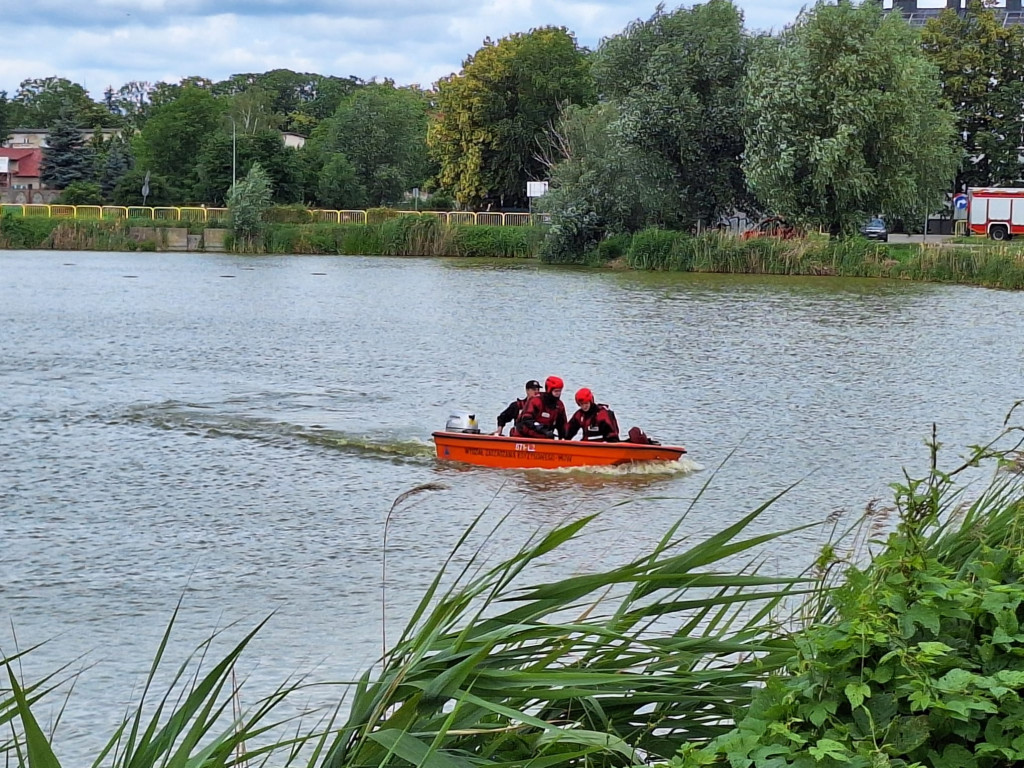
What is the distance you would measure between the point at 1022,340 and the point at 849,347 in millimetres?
3894

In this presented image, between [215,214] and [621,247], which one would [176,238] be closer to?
[215,214]

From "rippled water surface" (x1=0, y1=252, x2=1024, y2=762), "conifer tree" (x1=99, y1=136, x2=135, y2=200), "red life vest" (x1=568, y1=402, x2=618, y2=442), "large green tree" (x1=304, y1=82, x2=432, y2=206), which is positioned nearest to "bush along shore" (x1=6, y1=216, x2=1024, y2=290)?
"rippled water surface" (x1=0, y1=252, x2=1024, y2=762)

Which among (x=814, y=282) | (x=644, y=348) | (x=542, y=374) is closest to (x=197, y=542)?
(x=542, y=374)

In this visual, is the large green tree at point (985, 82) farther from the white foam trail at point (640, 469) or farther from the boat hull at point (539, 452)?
the boat hull at point (539, 452)

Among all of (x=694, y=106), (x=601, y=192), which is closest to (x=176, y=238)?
(x=601, y=192)

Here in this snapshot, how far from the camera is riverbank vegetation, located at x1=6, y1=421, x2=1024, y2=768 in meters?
3.32

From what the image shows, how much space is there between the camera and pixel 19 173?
4555 inches

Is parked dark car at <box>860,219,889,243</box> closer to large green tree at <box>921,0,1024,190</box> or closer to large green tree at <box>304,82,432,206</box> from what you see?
large green tree at <box>921,0,1024,190</box>

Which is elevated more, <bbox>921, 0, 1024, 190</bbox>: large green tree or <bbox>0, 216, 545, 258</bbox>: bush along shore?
<bbox>921, 0, 1024, 190</bbox>: large green tree

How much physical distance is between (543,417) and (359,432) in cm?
332

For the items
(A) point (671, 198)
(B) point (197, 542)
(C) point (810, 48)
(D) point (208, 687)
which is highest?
(C) point (810, 48)

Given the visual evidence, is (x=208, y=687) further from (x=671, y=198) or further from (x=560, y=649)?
(x=671, y=198)

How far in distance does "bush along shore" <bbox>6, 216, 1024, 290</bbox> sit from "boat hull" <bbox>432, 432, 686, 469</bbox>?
99.9 ft

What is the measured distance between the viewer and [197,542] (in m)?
12.0
